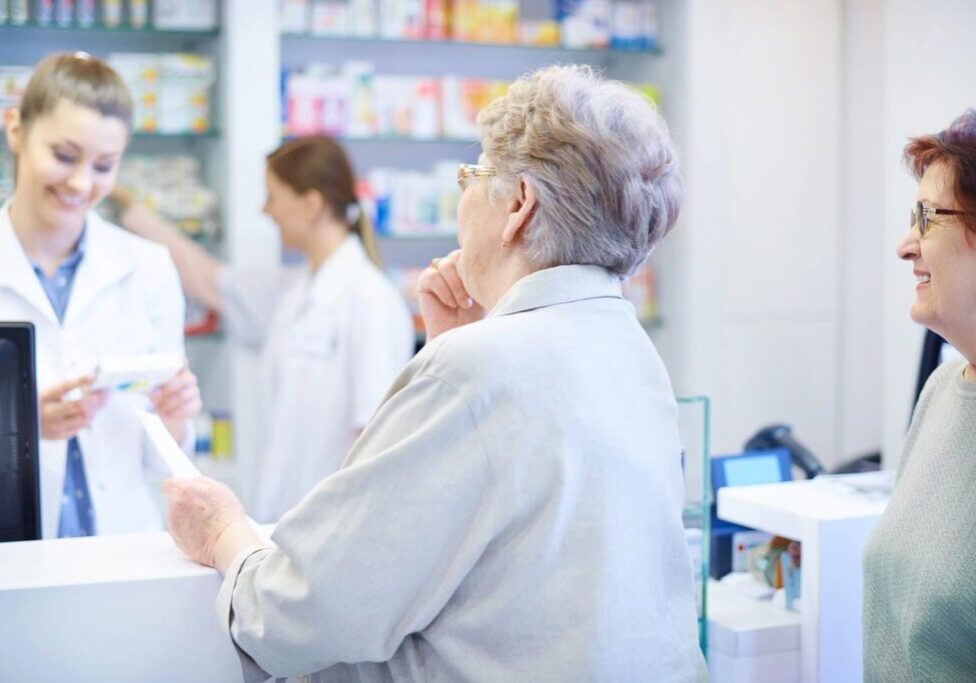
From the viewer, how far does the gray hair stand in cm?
161

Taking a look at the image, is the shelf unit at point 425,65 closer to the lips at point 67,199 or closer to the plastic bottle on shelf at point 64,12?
the plastic bottle on shelf at point 64,12

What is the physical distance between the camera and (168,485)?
5.95 feet

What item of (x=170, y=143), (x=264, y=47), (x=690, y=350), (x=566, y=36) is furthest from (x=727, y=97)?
(x=170, y=143)

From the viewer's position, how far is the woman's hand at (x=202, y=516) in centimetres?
175

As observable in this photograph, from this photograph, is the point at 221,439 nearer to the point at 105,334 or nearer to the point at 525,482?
the point at 105,334

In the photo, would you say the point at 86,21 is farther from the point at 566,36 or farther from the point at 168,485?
the point at 168,485

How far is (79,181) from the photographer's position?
2881 millimetres

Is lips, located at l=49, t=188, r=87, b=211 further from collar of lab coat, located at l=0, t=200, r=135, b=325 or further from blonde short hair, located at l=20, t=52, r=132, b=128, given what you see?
blonde short hair, located at l=20, t=52, r=132, b=128

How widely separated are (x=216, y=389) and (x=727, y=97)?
2388 millimetres

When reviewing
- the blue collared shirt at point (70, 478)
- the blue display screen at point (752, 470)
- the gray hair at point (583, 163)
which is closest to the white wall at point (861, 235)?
the blue display screen at point (752, 470)

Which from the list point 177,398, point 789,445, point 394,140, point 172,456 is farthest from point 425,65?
point 172,456

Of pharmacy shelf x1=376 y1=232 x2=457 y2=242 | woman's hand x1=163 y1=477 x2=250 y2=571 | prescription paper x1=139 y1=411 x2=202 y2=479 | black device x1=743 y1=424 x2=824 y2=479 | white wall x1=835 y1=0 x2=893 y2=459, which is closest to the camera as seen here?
woman's hand x1=163 y1=477 x2=250 y2=571

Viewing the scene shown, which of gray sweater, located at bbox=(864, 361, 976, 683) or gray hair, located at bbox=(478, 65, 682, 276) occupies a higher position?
gray hair, located at bbox=(478, 65, 682, 276)

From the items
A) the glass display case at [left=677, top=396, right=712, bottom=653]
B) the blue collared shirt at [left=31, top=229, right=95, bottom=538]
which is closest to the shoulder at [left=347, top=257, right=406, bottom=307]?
the blue collared shirt at [left=31, top=229, right=95, bottom=538]
